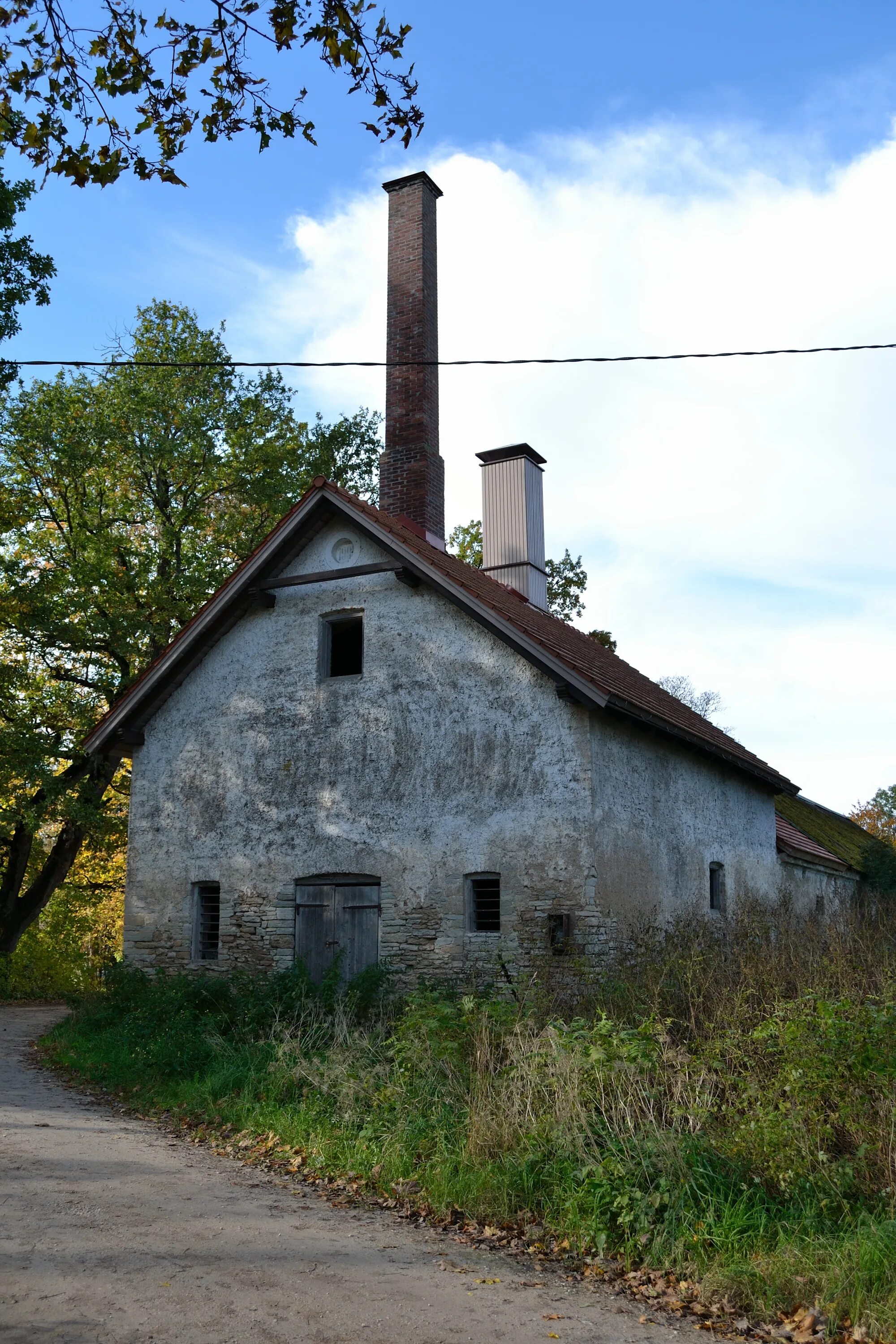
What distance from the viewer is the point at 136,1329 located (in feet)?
15.6

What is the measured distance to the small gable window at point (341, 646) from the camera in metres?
14.7

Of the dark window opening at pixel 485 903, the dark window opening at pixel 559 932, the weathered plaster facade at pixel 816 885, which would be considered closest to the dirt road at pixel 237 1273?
the dark window opening at pixel 559 932

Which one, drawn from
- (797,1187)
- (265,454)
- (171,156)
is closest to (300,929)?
(797,1187)

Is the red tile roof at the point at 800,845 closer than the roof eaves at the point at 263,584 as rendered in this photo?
No

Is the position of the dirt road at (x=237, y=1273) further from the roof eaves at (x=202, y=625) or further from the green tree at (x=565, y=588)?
the green tree at (x=565, y=588)

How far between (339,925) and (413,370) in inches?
352

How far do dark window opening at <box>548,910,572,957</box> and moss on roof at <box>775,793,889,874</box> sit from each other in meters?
12.2

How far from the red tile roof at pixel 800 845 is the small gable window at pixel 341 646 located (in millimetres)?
9260

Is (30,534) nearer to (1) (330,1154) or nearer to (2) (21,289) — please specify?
(2) (21,289)

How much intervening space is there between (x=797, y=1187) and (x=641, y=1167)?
850mm

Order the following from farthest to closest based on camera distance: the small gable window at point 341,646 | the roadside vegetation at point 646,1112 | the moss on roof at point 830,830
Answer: the moss on roof at point 830,830 < the small gable window at point 341,646 < the roadside vegetation at point 646,1112

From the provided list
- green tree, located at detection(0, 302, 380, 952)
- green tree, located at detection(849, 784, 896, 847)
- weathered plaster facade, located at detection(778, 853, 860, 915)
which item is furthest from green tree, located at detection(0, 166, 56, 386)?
green tree, located at detection(849, 784, 896, 847)

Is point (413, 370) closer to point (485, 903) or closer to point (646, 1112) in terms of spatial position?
point (485, 903)

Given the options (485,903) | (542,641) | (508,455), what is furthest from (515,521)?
(485,903)
